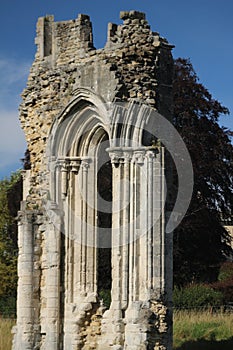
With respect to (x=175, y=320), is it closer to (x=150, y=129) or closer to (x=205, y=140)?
(x=150, y=129)

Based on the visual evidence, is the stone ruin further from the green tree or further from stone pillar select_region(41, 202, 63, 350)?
the green tree

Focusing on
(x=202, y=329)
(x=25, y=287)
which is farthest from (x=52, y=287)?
(x=202, y=329)

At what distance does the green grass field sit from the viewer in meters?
17.0

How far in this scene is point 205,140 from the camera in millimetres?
27453

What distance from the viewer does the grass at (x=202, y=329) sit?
57.3 feet

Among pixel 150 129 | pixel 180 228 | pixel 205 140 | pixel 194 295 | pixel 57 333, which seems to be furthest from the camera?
pixel 205 140

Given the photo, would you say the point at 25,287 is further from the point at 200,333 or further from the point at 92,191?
the point at 200,333

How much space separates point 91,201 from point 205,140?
40.4 feet

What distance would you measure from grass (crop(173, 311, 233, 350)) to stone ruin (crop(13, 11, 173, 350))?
113 inches

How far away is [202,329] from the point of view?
17.9 meters

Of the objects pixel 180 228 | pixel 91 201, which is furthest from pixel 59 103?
pixel 180 228

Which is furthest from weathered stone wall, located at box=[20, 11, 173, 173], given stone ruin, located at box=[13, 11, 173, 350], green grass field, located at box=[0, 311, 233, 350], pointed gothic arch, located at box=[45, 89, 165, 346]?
green grass field, located at box=[0, 311, 233, 350]

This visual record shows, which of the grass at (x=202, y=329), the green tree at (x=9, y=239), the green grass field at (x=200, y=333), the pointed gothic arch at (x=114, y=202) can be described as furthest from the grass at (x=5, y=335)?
the green tree at (x=9, y=239)

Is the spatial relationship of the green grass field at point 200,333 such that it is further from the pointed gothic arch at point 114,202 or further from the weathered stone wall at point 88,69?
the weathered stone wall at point 88,69
